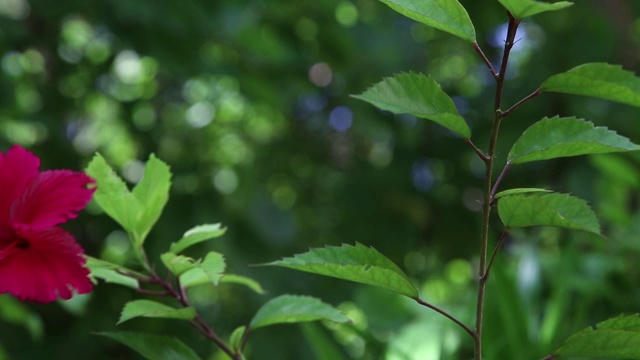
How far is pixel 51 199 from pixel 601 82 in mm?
248

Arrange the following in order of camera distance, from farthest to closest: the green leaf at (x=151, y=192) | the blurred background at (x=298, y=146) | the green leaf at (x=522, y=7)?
the blurred background at (x=298, y=146), the green leaf at (x=151, y=192), the green leaf at (x=522, y=7)

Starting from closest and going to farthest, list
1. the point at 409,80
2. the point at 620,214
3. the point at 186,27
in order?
the point at 409,80 → the point at 620,214 → the point at 186,27

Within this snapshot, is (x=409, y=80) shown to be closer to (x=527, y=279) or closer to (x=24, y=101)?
(x=527, y=279)

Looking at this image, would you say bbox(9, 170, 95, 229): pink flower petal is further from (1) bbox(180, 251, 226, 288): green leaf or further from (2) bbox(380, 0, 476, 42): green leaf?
(2) bbox(380, 0, 476, 42): green leaf

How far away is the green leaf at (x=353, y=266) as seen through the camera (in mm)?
344

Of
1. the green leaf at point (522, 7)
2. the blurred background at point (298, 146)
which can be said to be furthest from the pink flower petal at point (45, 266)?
the blurred background at point (298, 146)

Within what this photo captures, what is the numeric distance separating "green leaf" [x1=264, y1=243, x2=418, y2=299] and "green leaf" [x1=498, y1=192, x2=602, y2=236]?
54mm

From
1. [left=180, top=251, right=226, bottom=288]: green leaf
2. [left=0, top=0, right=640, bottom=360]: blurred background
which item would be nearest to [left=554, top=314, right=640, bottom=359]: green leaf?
[left=180, top=251, right=226, bottom=288]: green leaf

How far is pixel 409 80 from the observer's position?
0.37m

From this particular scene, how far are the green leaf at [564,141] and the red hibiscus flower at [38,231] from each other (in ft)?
0.65

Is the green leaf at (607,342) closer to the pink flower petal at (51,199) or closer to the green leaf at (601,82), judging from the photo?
the green leaf at (601,82)

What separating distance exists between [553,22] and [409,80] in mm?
1327

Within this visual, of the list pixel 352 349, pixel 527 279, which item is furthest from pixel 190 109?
pixel 527 279

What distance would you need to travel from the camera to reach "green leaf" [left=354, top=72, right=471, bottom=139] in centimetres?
36
